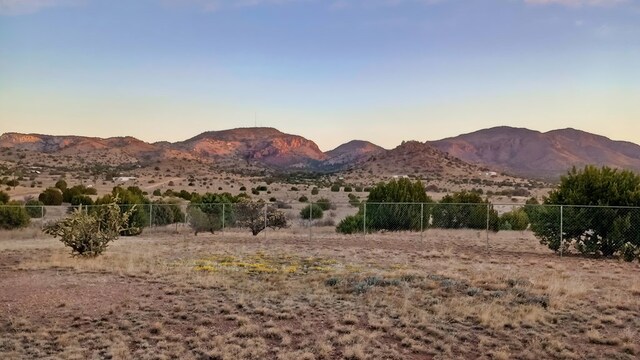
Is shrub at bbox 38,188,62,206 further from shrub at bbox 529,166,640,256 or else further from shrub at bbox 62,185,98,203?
shrub at bbox 529,166,640,256

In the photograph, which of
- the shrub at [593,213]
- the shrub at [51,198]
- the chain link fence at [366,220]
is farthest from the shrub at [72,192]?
the shrub at [593,213]

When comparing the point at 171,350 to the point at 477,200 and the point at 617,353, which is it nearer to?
the point at 617,353

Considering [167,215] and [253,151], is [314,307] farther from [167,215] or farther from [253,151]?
[253,151]

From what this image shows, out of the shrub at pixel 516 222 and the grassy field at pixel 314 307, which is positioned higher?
the shrub at pixel 516 222

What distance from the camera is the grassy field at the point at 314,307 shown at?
11742mm

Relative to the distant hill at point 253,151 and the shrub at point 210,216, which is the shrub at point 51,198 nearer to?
the shrub at point 210,216

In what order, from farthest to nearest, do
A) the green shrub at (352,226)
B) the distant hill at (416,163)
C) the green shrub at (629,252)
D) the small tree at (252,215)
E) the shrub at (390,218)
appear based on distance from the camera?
the distant hill at (416,163) → the small tree at (252,215) → the green shrub at (352,226) → the shrub at (390,218) → the green shrub at (629,252)

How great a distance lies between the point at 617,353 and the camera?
11445 millimetres

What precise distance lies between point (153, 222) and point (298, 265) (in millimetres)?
20554

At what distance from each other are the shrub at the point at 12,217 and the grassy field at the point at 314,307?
14487 mm

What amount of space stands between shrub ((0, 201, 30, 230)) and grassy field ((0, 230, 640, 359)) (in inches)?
570

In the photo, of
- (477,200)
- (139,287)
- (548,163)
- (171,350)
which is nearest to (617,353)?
(171,350)

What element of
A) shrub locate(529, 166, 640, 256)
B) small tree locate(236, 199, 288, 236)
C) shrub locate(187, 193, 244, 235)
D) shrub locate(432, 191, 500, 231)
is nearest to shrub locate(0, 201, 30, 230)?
shrub locate(187, 193, 244, 235)

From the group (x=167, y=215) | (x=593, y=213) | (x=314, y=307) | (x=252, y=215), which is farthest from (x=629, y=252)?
(x=167, y=215)
